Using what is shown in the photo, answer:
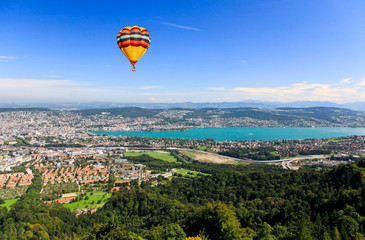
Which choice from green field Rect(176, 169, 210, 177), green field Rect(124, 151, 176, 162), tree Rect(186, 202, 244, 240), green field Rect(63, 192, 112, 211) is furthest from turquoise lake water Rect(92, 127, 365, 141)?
tree Rect(186, 202, 244, 240)

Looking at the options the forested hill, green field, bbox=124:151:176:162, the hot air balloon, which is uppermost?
the hot air balloon

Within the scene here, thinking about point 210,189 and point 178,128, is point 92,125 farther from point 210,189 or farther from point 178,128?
point 210,189

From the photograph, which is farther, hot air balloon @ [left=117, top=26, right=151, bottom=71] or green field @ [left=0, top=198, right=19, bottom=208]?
green field @ [left=0, top=198, right=19, bottom=208]

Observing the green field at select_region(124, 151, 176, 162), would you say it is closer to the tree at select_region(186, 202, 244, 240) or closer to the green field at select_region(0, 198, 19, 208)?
the green field at select_region(0, 198, 19, 208)

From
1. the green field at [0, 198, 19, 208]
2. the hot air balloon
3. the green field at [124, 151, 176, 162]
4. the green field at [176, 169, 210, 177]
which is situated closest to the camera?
the hot air balloon

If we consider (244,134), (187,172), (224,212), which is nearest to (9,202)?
(187,172)

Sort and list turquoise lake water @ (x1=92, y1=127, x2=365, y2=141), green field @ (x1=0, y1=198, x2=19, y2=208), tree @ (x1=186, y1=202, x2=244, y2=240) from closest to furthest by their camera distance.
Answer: tree @ (x1=186, y1=202, x2=244, y2=240), green field @ (x1=0, y1=198, x2=19, y2=208), turquoise lake water @ (x1=92, y1=127, x2=365, y2=141)
